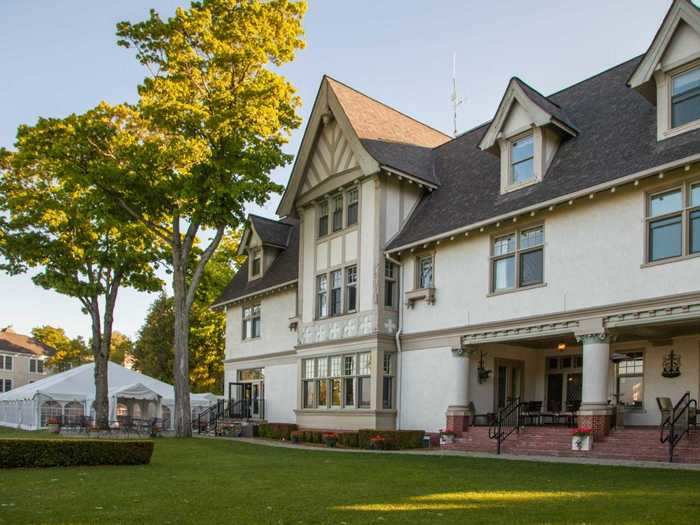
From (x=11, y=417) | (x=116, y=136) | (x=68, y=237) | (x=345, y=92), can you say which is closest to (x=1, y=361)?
(x=11, y=417)

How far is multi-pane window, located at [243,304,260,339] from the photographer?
33906mm

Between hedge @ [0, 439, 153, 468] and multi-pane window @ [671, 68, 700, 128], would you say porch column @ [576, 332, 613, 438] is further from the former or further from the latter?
hedge @ [0, 439, 153, 468]

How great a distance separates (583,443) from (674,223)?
5.83m

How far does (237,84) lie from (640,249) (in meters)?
17.5

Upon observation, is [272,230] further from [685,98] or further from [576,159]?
[685,98]

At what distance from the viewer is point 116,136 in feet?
89.8

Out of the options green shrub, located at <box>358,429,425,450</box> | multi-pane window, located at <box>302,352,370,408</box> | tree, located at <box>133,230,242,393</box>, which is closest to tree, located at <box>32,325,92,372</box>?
tree, located at <box>133,230,242,393</box>

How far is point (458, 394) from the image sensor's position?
2186cm

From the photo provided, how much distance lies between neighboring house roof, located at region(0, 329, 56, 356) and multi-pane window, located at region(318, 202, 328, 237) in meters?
66.2

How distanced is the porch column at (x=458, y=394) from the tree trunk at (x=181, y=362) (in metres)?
11.2

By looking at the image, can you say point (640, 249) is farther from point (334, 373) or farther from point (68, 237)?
point (68, 237)

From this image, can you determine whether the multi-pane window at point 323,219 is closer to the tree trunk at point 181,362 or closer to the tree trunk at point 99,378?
the tree trunk at point 181,362

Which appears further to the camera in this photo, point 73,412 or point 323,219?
point 73,412

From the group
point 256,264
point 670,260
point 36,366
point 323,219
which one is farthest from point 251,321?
point 36,366
